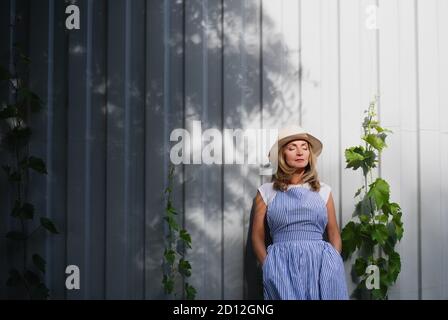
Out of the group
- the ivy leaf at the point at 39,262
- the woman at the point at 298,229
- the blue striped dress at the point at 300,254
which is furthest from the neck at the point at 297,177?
the ivy leaf at the point at 39,262

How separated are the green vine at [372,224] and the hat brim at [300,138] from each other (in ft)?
0.81

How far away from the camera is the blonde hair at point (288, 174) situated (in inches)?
166

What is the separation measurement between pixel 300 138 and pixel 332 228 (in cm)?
74

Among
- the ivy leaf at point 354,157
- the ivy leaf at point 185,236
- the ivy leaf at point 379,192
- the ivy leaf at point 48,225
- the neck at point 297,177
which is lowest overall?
the ivy leaf at point 185,236

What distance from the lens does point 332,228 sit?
4.27 m

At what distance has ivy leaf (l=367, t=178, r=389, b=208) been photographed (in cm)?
437

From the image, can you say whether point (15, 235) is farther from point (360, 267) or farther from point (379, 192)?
point (379, 192)

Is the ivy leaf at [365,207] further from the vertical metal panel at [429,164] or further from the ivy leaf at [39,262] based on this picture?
the ivy leaf at [39,262]

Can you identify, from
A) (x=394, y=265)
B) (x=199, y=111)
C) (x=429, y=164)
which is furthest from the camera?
(x=429, y=164)

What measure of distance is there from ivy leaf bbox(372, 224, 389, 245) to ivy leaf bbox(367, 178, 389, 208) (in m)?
0.19

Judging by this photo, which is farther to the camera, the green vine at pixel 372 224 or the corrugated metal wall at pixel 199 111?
the corrugated metal wall at pixel 199 111

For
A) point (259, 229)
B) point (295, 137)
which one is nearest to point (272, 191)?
point (259, 229)
